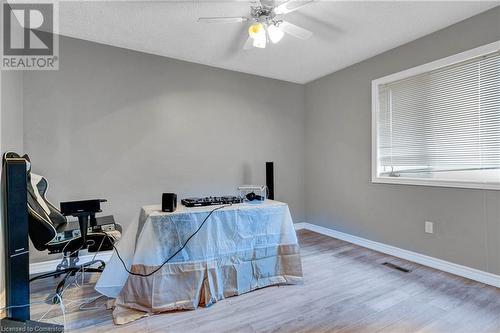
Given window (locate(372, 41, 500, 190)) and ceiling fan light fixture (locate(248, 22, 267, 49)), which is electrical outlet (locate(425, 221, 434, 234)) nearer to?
window (locate(372, 41, 500, 190))

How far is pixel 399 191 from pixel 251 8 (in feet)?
8.54

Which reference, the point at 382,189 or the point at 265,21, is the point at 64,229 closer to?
the point at 265,21

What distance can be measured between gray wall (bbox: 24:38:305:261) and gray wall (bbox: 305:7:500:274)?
586mm

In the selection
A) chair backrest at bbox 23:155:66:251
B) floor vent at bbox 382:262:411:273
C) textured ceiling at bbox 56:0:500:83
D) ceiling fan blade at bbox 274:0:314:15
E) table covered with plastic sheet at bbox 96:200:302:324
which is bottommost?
floor vent at bbox 382:262:411:273

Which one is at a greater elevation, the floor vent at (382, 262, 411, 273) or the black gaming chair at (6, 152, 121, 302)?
the black gaming chair at (6, 152, 121, 302)

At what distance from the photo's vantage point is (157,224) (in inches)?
77.4

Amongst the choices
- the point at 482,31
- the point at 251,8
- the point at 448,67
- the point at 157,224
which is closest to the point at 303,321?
the point at 157,224

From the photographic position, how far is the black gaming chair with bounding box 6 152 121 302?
194cm

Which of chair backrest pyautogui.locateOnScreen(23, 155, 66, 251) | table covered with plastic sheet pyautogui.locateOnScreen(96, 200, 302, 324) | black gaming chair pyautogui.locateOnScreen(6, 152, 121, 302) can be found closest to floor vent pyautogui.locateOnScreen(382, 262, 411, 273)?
table covered with plastic sheet pyautogui.locateOnScreen(96, 200, 302, 324)

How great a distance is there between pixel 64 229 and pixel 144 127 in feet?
4.67

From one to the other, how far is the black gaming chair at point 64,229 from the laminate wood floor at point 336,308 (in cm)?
36

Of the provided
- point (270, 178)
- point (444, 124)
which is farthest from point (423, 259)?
point (270, 178)

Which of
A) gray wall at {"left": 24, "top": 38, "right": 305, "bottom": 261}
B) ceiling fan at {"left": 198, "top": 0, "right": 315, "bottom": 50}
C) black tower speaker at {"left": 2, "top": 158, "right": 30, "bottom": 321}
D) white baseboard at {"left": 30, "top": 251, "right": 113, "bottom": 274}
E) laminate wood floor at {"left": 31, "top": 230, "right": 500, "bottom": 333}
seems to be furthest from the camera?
gray wall at {"left": 24, "top": 38, "right": 305, "bottom": 261}

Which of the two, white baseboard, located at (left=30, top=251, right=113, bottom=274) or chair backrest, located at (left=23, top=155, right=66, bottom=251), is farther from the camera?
white baseboard, located at (left=30, top=251, right=113, bottom=274)
